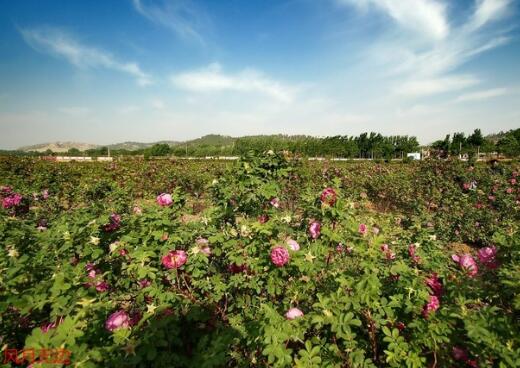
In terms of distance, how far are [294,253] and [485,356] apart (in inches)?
47.0

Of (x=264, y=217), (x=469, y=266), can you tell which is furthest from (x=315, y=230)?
(x=469, y=266)

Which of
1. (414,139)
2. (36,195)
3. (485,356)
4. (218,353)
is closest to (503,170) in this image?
(485,356)

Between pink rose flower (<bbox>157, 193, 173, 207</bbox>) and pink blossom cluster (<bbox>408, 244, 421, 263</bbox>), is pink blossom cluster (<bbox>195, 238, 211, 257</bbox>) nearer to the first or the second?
pink rose flower (<bbox>157, 193, 173, 207</bbox>)

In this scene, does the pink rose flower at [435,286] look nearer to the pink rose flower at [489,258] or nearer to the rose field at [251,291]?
the rose field at [251,291]

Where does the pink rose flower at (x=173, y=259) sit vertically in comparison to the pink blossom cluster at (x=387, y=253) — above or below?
above

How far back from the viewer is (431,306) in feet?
5.68

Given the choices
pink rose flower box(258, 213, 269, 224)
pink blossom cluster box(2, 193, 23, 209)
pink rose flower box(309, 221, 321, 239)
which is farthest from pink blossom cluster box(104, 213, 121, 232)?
pink blossom cluster box(2, 193, 23, 209)

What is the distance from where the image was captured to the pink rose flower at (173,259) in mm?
2125

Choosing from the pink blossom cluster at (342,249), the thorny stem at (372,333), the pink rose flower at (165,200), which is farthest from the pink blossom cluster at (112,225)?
the thorny stem at (372,333)

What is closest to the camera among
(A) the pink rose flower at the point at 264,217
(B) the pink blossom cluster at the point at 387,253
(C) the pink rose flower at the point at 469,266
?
(C) the pink rose flower at the point at 469,266

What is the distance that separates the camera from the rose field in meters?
1.55

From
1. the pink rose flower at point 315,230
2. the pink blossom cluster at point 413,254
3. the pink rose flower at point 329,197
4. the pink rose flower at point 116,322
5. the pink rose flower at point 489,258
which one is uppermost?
the pink rose flower at point 329,197

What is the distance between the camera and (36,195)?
195 inches

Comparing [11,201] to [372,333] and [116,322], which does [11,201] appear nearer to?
[116,322]
